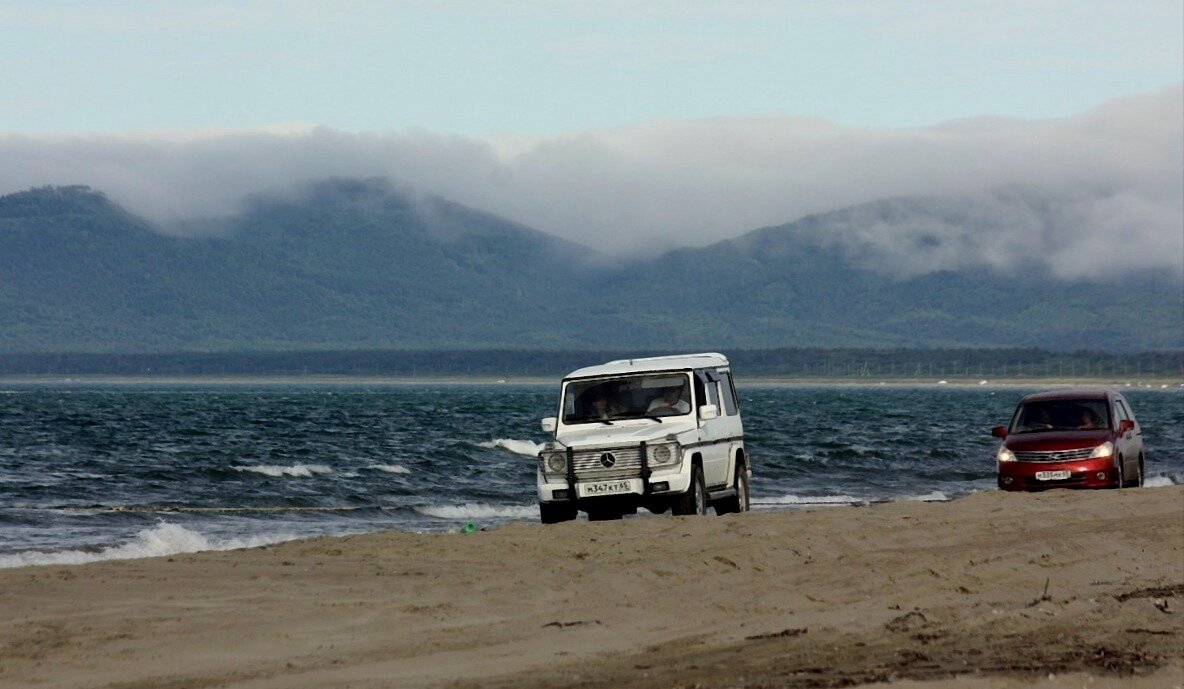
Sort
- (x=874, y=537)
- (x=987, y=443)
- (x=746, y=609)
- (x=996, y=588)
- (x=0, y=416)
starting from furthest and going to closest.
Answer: (x=0, y=416), (x=987, y=443), (x=874, y=537), (x=996, y=588), (x=746, y=609)

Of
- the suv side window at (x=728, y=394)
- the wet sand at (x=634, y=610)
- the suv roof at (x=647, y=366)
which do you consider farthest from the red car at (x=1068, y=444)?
the wet sand at (x=634, y=610)

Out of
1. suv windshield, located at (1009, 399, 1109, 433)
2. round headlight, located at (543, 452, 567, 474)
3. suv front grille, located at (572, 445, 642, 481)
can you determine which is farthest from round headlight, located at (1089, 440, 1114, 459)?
round headlight, located at (543, 452, 567, 474)

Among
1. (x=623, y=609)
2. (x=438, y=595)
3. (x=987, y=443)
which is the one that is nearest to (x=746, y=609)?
(x=623, y=609)

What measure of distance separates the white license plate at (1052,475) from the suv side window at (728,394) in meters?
5.04

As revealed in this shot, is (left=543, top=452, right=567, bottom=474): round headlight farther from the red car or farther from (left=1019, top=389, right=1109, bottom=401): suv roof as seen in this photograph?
(left=1019, top=389, right=1109, bottom=401): suv roof

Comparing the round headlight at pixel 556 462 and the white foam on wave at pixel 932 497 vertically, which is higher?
the round headlight at pixel 556 462

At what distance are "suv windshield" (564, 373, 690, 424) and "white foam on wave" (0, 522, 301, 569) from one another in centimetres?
420

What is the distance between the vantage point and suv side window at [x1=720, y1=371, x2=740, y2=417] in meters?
21.7

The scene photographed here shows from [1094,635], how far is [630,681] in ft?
11.3

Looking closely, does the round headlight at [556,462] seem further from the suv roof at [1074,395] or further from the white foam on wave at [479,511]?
the suv roof at [1074,395]

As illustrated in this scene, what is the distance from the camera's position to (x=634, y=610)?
41.5ft

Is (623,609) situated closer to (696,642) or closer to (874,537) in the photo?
(696,642)

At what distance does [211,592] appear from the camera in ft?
43.4

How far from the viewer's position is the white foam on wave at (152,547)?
1895 centimetres
